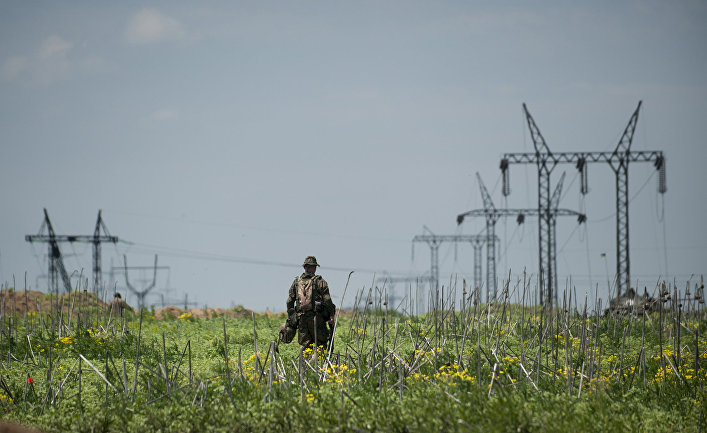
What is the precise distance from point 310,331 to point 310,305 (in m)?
0.51

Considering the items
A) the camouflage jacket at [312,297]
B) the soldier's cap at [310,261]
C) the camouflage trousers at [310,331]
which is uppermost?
the soldier's cap at [310,261]

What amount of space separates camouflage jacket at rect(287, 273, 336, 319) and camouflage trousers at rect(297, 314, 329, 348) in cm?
11

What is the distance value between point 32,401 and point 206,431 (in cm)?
404

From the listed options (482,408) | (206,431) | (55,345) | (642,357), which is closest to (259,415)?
(206,431)

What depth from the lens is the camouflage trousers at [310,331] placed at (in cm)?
1417

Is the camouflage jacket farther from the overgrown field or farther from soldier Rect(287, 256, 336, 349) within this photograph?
the overgrown field

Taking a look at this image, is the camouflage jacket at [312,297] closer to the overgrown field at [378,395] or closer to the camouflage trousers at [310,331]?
the camouflage trousers at [310,331]

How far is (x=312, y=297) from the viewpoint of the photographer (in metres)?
14.1

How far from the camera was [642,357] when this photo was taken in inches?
480

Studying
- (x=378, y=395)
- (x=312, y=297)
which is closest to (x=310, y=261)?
(x=312, y=297)

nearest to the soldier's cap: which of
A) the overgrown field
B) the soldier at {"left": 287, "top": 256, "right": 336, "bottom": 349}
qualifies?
the soldier at {"left": 287, "top": 256, "right": 336, "bottom": 349}

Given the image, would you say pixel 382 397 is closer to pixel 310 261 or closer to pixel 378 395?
pixel 378 395

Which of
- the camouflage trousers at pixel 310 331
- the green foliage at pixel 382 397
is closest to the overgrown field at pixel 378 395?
the green foliage at pixel 382 397

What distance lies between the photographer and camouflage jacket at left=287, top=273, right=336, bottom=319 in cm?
1412
